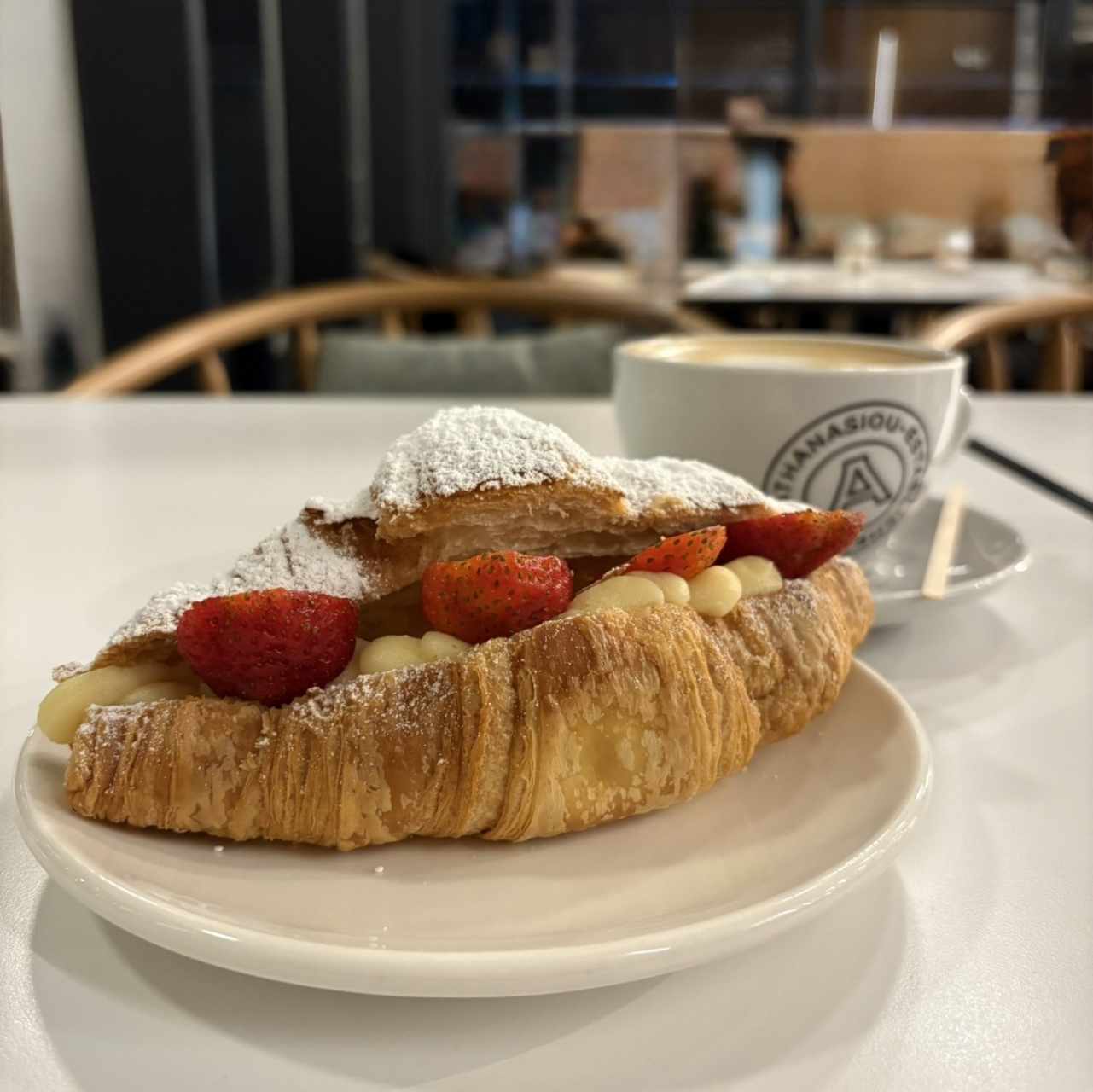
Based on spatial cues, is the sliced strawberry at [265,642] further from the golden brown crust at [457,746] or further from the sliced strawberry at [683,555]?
the sliced strawberry at [683,555]

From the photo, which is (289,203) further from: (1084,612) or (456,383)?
(1084,612)

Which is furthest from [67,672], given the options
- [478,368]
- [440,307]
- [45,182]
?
[440,307]

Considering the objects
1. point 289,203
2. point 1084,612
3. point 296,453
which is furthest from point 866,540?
point 289,203

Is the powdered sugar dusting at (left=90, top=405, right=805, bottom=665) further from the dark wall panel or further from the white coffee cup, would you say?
the dark wall panel

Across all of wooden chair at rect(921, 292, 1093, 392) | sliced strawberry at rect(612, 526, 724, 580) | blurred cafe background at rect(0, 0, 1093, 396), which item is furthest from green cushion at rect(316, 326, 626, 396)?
sliced strawberry at rect(612, 526, 724, 580)

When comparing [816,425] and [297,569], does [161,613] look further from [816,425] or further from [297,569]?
[816,425]
